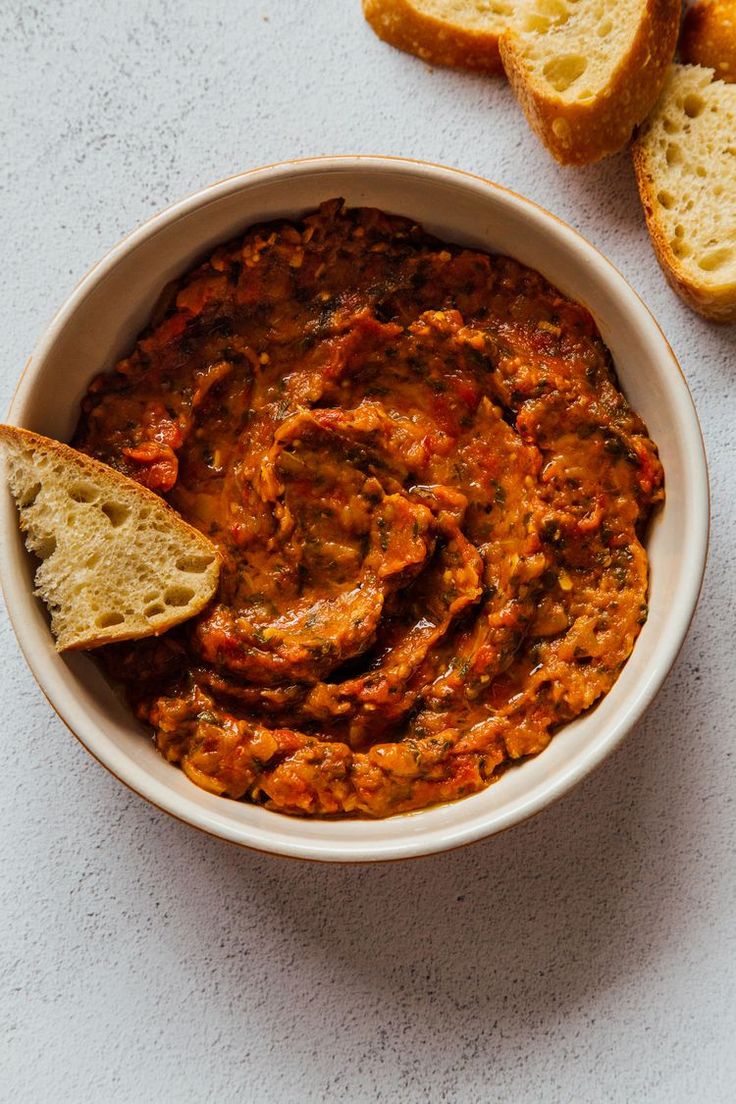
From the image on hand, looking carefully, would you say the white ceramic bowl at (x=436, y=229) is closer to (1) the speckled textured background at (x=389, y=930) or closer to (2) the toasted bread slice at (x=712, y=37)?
(1) the speckled textured background at (x=389, y=930)

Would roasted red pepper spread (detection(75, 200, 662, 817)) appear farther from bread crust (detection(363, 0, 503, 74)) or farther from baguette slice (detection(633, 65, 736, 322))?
bread crust (detection(363, 0, 503, 74))

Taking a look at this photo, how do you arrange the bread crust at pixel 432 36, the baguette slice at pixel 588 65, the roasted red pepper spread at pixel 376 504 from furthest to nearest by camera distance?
1. the bread crust at pixel 432 36
2. the baguette slice at pixel 588 65
3. the roasted red pepper spread at pixel 376 504

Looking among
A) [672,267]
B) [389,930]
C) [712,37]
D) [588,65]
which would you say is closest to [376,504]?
[672,267]

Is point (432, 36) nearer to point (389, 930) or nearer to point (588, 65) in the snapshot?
point (588, 65)

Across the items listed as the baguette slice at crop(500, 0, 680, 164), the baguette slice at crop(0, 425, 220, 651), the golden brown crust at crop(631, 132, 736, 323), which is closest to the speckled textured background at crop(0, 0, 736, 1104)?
the golden brown crust at crop(631, 132, 736, 323)

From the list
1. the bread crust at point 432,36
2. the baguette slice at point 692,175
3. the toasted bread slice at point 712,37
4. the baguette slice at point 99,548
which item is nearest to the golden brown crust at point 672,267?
the baguette slice at point 692,175

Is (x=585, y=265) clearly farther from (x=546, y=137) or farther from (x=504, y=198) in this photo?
(x=546, y=137)
